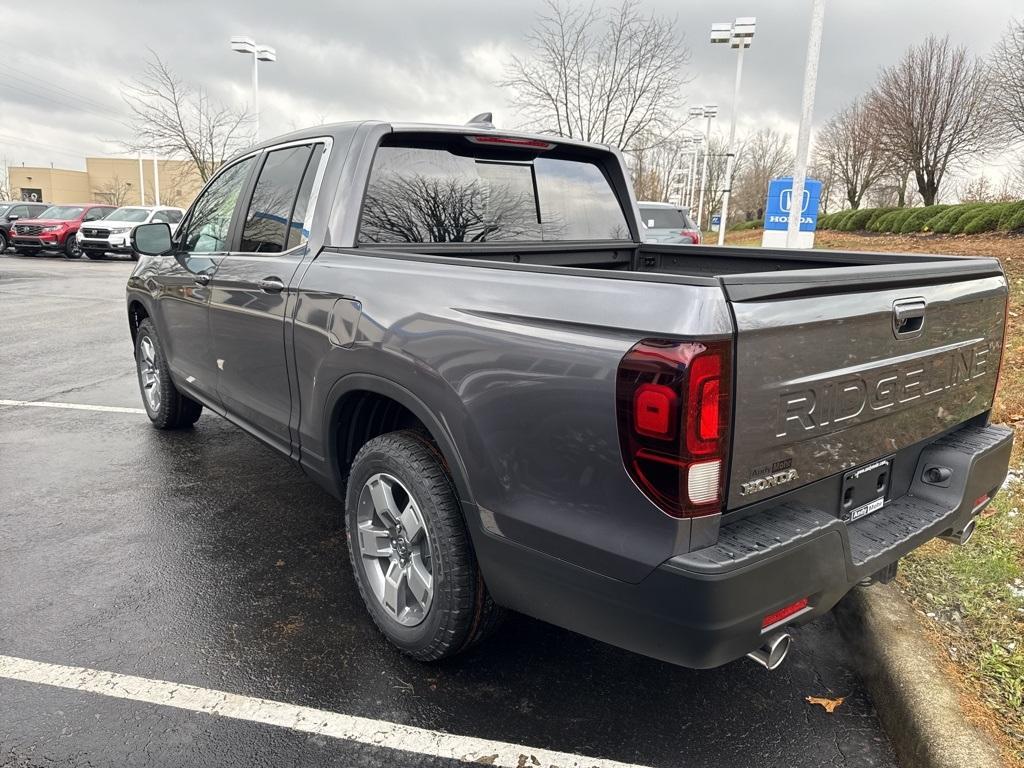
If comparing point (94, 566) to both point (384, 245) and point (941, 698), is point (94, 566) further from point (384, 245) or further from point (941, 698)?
point (941, 698)

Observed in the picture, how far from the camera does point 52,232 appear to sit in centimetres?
2641

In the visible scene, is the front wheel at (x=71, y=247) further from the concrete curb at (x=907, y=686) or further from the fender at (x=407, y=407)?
the concrete curb at (x=907, y=686)

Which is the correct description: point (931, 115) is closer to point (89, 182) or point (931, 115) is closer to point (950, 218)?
point (950, 218)

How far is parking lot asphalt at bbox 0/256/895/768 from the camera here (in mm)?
2496

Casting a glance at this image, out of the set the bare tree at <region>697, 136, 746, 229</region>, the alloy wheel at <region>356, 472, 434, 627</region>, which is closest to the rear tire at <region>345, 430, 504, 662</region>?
the alloy wheel at <region>356, 472, 434, 627</region>

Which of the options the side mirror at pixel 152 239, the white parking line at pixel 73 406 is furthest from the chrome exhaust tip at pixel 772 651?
the white parking line at pixel 73 406

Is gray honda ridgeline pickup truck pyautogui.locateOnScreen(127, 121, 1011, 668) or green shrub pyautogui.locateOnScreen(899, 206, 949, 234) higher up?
green shrub pyautogui.locateOnScreen(899, 206, 949, 234)

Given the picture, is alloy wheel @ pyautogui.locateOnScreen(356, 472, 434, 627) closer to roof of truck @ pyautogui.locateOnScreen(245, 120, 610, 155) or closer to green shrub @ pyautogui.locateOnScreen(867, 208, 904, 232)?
roof of truck @ pyautogui.locateOnScreen(245, 120, 610, 155)

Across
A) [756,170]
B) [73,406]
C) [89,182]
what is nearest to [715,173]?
[756,170]

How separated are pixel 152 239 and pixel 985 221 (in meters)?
19.6

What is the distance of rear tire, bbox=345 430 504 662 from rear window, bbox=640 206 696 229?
13303mm

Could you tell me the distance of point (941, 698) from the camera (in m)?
2.53

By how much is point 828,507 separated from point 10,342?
10.4m

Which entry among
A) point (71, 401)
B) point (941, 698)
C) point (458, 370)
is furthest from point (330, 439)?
point (71, 401)
